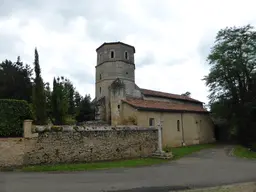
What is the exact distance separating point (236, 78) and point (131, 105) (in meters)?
17.6

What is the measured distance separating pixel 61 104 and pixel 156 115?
39.3 feet

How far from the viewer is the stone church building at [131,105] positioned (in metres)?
29.1

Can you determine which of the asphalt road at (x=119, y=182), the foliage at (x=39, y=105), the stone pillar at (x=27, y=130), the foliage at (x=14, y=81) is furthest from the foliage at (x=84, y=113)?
the asphalt road at (x=119, y=182)

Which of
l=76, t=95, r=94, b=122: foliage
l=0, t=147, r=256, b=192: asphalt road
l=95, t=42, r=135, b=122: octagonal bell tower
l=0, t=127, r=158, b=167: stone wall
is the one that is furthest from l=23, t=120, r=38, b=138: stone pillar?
l=76, t=95, r=94, b=122: foliage

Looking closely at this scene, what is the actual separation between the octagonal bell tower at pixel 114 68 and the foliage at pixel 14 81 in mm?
10576

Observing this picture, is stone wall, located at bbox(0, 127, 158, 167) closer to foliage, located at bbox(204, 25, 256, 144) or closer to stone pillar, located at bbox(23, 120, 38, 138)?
stone pillar, located at bbox(23, 120, 38, 138)

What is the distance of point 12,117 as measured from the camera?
1678 cm

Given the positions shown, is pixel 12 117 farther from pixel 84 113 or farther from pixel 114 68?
pixel 84 113

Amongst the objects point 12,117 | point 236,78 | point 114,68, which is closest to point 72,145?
point 12,117

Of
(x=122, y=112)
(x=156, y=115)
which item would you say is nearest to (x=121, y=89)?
(x=122, y=112)

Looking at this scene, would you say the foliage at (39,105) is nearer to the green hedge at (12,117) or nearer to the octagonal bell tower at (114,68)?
the green hedge at (12,117)

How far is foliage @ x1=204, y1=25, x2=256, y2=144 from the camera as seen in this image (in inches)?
1304

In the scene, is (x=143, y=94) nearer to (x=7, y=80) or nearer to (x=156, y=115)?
(x=156, y=115)

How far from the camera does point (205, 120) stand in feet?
126
